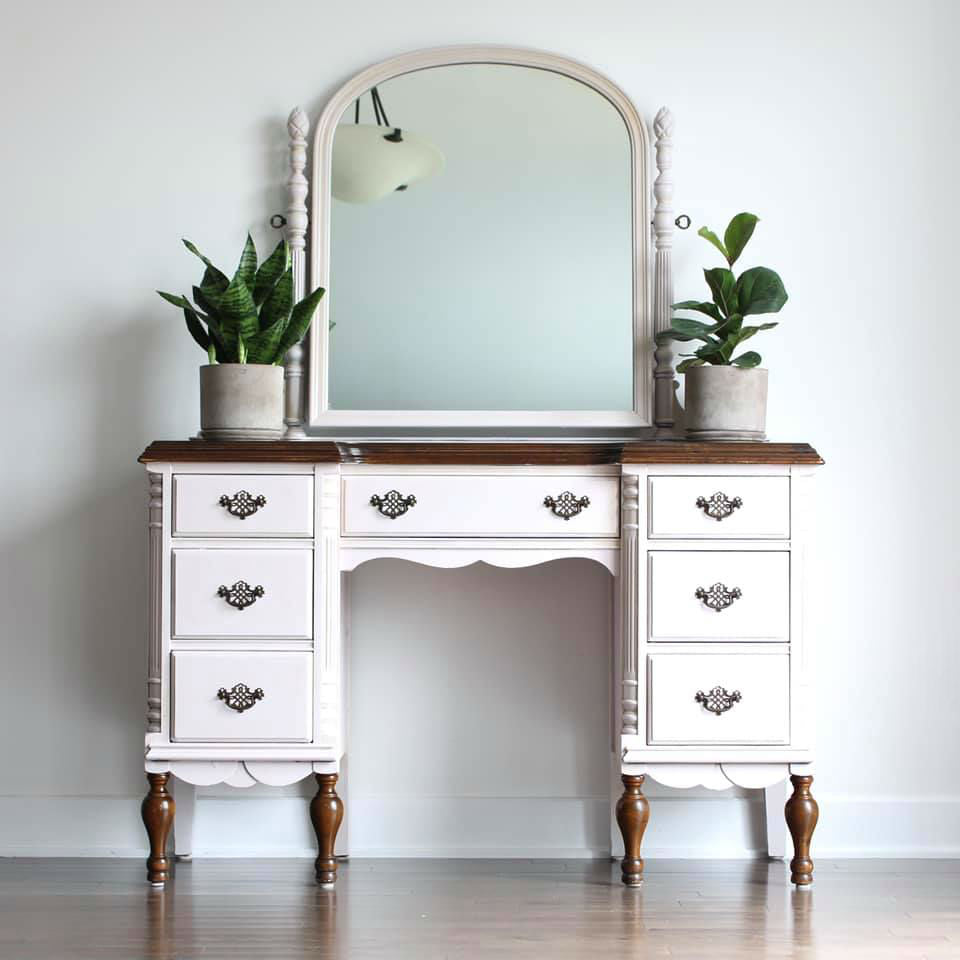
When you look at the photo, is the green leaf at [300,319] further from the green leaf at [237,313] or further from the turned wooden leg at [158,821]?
the turned wooden leg at [158,821]

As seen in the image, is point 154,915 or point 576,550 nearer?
point 154,915

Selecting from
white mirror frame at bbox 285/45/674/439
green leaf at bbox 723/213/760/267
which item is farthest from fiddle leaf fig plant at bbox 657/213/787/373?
white mirror frame at bbox 285/45/674/439

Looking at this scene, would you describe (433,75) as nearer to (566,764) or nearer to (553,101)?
(553,101)

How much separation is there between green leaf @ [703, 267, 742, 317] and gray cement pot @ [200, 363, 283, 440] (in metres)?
1.00

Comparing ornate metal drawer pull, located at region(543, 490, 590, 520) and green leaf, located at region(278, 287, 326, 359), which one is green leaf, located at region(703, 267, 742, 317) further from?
green leaf, located at region(278, 287, 326, 359)

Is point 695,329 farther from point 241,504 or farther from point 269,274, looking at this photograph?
point 241,504

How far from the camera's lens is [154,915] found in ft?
6.85

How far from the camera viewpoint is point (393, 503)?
223cm

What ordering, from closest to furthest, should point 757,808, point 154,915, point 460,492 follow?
point 154,915
point 460,492
point 757,808

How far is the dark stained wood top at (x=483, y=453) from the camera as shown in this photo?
2.18 meters

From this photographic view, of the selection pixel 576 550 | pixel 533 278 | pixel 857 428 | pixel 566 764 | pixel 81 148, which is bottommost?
pixel 566 764

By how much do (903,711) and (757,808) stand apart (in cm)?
42

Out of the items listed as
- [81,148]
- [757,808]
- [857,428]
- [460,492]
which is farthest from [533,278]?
[757,808]

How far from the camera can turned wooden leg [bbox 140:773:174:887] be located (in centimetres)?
224
